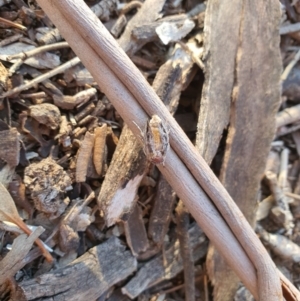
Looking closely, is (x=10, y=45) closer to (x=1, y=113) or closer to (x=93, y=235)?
(x=1, y=113)

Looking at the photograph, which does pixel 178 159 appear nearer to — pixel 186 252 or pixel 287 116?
pixel 186 252

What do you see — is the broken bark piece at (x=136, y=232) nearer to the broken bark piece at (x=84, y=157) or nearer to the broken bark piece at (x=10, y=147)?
the broken bark piece at (x=84, y=157)

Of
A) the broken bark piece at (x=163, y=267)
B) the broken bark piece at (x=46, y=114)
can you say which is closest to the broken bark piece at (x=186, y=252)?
the broken bark piece at (x=163, y=267)

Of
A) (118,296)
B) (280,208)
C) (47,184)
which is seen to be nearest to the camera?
(47,184)

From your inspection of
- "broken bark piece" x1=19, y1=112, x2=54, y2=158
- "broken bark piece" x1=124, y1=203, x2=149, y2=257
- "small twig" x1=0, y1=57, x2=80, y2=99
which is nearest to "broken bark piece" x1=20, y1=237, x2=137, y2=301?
"broken bark piece" x1=124, y1=203, x2=149, y2=257

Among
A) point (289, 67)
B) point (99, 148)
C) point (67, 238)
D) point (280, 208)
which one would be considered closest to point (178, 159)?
point (99, 148)

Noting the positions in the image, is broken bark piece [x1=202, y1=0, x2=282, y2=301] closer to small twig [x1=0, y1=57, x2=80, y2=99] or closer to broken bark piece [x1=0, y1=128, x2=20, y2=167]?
small twig [x1=0, y1=57, x2=80, y2=99]
